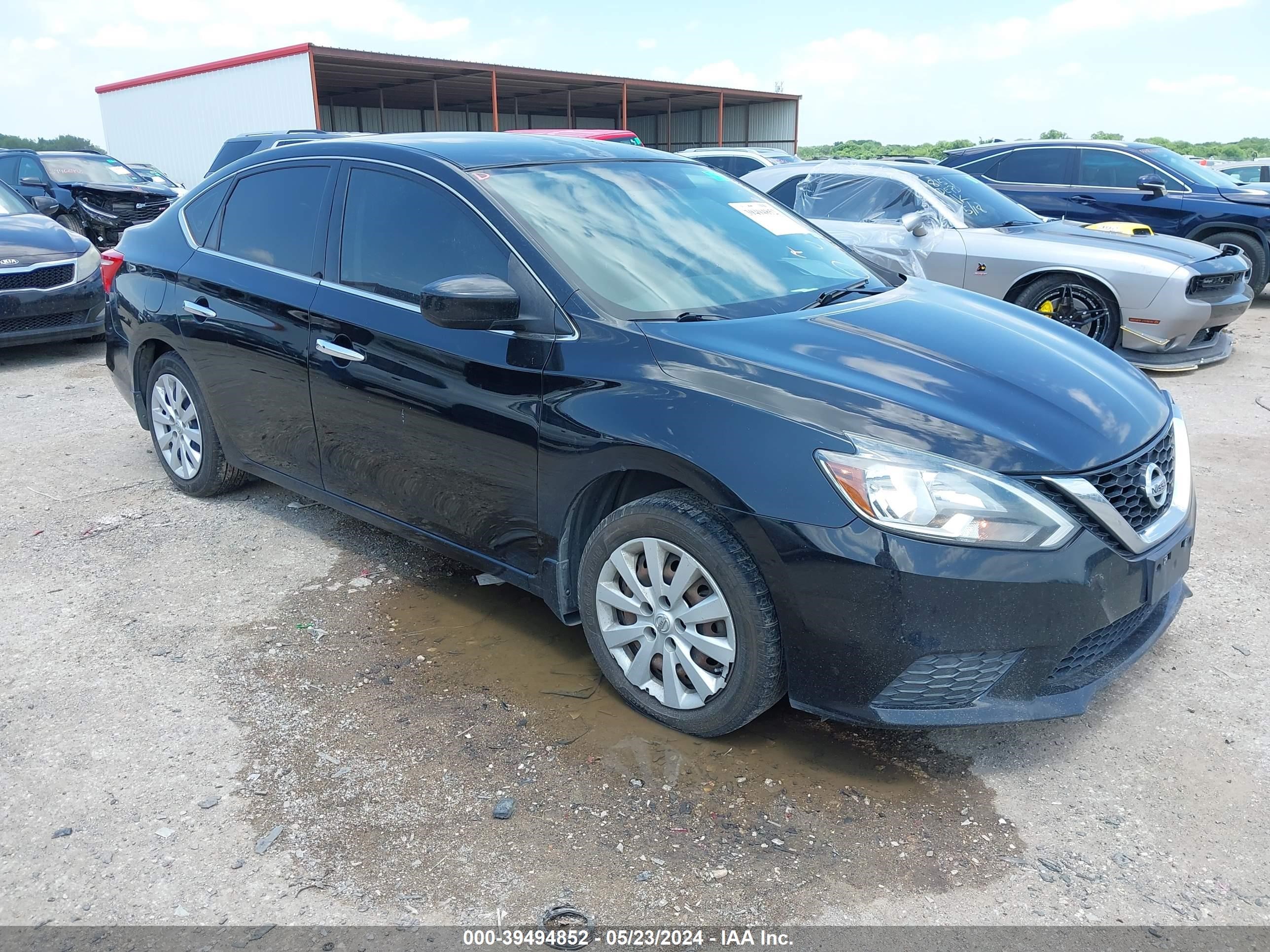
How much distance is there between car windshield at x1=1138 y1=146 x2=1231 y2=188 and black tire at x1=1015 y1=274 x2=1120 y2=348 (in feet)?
13.3

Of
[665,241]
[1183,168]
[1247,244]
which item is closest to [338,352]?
[665,241]

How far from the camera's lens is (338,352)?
3662mm

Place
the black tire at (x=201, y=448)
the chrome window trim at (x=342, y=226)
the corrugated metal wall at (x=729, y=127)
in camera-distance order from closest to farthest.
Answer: the chrome window trim at (x=342, y=226), the black tire at (x=201, y=448), the corrugated metal wall at (x=729, y=127)

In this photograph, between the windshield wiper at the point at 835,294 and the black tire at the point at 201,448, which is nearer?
the windshield wiper at the point at 835,294

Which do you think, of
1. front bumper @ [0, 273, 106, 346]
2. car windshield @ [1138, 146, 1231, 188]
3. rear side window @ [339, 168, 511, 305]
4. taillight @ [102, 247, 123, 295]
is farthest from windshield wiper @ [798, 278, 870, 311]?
car windshield @ [1138, 146, 1231, 188]

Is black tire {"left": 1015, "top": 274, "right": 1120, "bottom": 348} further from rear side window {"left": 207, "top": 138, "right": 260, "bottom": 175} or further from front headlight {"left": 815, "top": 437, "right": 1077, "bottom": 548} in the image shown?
rear side window {"left": 207, "top": 138, "right": 260, "bottom": 175}

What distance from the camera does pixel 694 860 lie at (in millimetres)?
2467

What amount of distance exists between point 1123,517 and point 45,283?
840 centimetres

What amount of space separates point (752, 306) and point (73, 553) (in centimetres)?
318

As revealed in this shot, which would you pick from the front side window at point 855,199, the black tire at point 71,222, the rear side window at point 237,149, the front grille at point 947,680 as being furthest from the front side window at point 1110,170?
the black tire at point 71,222

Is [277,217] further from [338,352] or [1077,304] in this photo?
[1077,304]

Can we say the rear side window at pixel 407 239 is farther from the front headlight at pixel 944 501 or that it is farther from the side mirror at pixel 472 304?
the front headlight at pixel 944 501

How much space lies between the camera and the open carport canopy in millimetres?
26672

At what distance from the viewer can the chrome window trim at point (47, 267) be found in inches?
310
